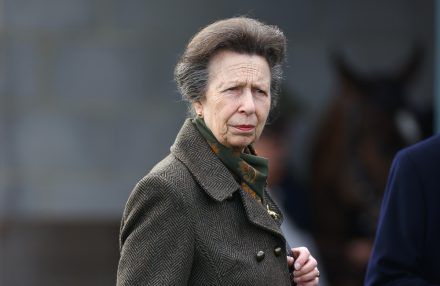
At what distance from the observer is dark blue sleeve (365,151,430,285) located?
3793 millimetres

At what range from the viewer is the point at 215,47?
319cm

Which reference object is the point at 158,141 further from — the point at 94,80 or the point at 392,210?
the point at 392,210

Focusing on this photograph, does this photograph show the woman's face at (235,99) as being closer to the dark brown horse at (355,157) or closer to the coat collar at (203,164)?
the coat collar at (203,164)

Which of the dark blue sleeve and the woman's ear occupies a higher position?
the woman's ear

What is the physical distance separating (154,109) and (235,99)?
122 inches

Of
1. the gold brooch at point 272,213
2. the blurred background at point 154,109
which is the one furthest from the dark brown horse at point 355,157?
the gold brooch at point 272,213

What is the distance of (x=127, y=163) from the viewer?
20.5 feet

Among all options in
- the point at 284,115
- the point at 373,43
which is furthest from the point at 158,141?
the point at 373,43

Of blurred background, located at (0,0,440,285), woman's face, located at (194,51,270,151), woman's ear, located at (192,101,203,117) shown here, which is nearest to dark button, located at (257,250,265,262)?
woman's face, located at (194,51,270,151)

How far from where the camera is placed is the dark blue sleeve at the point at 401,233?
12.4 ft

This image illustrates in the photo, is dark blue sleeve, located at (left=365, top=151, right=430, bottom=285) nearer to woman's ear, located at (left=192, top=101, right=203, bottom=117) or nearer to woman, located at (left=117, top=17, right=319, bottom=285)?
woman, located at (left=117, top=17, right=319, bottom=285)

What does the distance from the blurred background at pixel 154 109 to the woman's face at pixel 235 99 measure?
294cm

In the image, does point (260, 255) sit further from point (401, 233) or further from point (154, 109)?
point (154, 109)

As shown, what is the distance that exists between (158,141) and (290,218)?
0.78 meters
